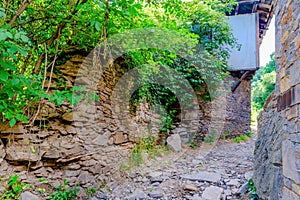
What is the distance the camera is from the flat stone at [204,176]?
11.1ft

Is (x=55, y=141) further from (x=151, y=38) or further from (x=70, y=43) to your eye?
(x=151, y=38)

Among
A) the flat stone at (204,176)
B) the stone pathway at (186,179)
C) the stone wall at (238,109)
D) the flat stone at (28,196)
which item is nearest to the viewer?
the flat stone at (28,196)

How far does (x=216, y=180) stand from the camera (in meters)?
3.35

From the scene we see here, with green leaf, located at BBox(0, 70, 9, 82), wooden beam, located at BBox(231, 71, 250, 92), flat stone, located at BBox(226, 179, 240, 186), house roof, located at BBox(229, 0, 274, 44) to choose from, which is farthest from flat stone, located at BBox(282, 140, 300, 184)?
house roof, located at BBox(229, 0, 274, 44)

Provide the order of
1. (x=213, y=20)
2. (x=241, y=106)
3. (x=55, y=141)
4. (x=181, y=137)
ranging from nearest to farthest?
1. (x=55, y=141)
2. (x=181, y=137)
3. (x=213, y=20)
4. (x=241, y=106)

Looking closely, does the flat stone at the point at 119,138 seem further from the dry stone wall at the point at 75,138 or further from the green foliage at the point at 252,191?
the green foliage at the point at 252,191

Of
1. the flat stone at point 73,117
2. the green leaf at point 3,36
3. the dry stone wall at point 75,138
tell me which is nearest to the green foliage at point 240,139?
the dry stone wall at point 75,138

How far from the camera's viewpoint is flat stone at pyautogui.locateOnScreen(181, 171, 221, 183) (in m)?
3.39

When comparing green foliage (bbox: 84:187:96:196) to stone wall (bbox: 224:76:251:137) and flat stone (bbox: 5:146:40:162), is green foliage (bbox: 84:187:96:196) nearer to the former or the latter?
flat stone (bbox: 5:146:40:162)

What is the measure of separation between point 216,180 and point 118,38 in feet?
8.49

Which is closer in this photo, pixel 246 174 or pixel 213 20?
pixel 246 174

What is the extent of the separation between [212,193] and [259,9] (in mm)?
6532

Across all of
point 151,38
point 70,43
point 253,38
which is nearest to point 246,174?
point 151,38

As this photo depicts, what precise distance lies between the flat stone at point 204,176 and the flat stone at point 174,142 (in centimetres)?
130
